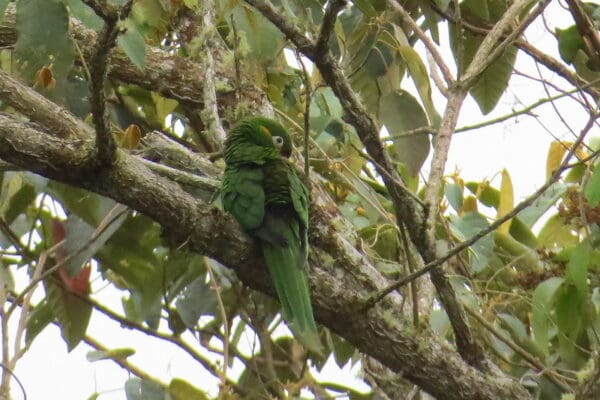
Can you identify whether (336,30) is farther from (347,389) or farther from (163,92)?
(347,389)

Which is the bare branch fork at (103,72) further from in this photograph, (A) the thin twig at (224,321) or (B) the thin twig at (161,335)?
(B) the thin twig at (161,335)

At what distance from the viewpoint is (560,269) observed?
3.29 metres

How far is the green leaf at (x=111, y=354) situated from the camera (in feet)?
10.5

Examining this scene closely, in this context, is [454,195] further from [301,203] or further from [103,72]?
[103,72]

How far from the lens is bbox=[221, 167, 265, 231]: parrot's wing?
2846 mm

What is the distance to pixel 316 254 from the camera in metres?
3.11

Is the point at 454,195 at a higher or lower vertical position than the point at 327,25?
lower

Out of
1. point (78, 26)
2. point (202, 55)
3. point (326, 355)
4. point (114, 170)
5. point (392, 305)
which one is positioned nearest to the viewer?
point (114, 170)

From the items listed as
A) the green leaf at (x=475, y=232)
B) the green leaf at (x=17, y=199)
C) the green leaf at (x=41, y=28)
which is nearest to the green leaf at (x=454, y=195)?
the green leaf at (x=475, y=232)

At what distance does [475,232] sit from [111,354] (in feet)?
4.01

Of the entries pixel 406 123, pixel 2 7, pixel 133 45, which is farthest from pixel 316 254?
pixel 2 7

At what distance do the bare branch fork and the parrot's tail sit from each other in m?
0.59

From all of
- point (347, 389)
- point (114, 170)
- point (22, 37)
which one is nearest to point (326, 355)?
point (347, 389)

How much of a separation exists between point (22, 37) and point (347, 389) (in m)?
1.99
